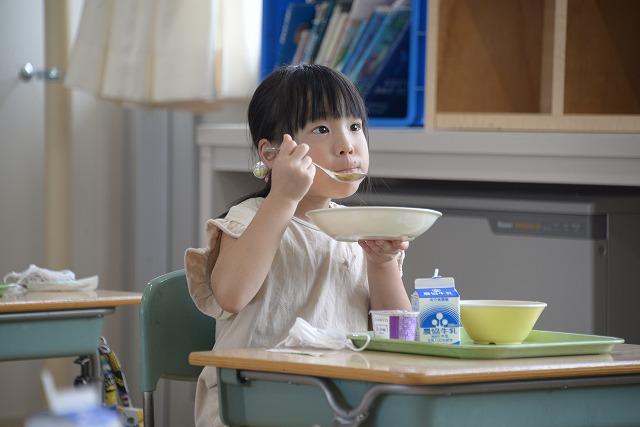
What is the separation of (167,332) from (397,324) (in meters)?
0.54

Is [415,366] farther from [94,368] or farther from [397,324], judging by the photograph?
[94,368]

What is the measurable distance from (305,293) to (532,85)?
1.31m

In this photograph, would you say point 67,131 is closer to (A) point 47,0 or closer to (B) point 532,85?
(A) point 47,0

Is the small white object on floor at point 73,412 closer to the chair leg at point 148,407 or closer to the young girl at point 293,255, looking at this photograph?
the young girl at point 293,255

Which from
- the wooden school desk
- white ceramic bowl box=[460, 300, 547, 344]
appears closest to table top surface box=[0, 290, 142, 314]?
the wooden school desk

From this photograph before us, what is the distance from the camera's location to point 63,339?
2299 millimetres

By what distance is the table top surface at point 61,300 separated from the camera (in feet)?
7.20

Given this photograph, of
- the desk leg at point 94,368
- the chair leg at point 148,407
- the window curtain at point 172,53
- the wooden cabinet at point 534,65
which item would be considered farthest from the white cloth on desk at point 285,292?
the window curtain at point 172,53

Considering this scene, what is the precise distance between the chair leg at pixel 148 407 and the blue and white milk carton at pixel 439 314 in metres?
0.64

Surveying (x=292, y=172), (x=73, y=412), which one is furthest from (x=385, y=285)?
(x=73, y=412)

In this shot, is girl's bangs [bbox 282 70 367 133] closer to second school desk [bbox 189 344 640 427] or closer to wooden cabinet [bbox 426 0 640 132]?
second school desk [bbox 189 344 640 427]

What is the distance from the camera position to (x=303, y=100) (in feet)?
5.49

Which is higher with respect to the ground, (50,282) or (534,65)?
(534,65)

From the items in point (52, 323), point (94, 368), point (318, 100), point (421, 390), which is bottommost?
point (94, 368)
